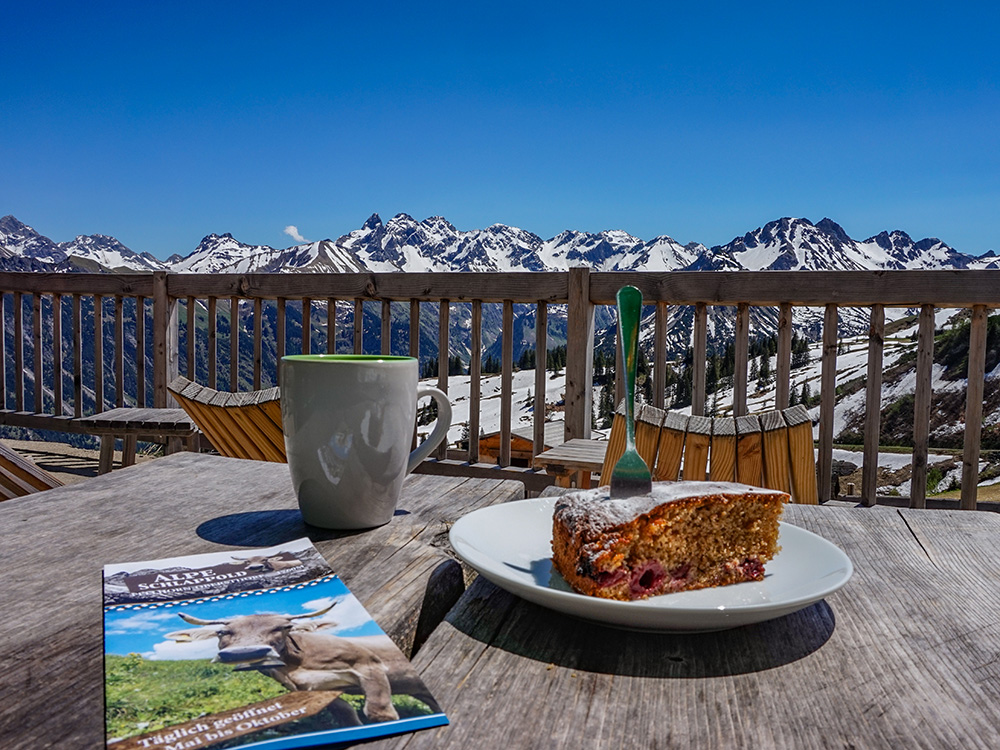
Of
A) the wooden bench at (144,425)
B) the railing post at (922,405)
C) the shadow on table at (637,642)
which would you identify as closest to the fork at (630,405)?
the shadow on table at (637,642)

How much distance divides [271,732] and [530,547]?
1.33ft

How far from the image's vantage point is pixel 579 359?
123 inches

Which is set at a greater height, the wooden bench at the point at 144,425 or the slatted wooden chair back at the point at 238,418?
the slatted wooden chair back at the point at 238,418

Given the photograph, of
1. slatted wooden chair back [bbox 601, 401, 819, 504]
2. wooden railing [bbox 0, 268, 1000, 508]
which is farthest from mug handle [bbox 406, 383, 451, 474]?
wooden railing [bbox 0, 268, 1000, 508]

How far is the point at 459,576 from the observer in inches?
32.9

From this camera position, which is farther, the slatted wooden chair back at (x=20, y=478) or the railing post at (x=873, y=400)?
the railing post at (x=873, y=400)

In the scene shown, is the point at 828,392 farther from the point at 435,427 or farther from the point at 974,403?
the point at 435,427

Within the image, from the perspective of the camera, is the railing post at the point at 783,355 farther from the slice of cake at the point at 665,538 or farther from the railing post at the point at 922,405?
the slice of cake at the point at 665,538

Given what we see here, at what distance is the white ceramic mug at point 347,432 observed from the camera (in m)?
0.89

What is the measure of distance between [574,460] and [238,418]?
43.8 inches

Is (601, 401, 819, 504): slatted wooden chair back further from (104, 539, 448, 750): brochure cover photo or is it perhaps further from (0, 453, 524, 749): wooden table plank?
(104, 539, 448, 750): brochure cover photo

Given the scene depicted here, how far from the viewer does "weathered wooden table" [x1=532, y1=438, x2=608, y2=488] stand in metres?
2.26

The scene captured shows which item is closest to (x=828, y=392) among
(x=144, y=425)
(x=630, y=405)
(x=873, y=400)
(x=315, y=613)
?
(x=873, y=400)

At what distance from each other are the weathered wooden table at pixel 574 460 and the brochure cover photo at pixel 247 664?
1559mm
